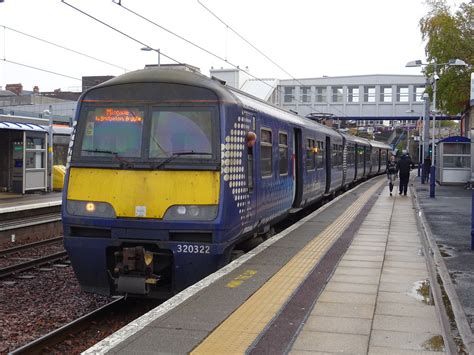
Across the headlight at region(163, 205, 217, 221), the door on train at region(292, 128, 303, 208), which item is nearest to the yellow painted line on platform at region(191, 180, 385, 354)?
the headlight at region(163, 205, 217, 221)

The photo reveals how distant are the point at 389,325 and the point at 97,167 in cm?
396

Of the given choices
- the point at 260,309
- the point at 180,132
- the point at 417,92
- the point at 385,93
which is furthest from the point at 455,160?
the point at 417,92

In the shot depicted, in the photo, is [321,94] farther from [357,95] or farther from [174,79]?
[174,79]

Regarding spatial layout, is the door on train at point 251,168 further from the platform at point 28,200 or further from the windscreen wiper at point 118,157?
the platform at point 28,200

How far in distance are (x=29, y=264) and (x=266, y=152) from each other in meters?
4.84

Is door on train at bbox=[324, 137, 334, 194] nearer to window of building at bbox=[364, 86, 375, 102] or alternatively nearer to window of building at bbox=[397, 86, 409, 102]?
window of building at bbox=[364, 86, 375, 102]

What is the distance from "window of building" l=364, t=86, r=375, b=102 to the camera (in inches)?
2144

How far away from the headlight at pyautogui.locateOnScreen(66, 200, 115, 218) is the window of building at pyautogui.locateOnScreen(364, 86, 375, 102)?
5031cm

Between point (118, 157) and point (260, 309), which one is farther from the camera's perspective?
point (118, 157)

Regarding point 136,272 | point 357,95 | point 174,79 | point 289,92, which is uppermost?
point 289,92

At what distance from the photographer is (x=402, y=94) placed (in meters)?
54.2

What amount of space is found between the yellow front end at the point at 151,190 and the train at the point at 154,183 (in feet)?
0.04

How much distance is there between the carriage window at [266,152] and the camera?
28.7 ft

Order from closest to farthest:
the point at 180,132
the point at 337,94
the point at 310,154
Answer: the point at 180,132
the point at 310,154
the point at 337,94
